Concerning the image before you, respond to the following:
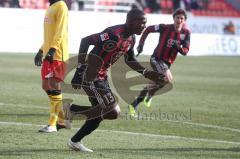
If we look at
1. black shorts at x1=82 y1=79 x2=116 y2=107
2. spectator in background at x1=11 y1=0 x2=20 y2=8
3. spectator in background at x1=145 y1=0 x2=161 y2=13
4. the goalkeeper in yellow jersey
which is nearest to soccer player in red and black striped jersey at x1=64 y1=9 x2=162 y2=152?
black shorts at x1=82 y1=79 x2=116 y2=107

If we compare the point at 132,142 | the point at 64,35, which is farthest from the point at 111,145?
the point at 64,35

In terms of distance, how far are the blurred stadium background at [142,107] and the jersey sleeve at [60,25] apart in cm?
142

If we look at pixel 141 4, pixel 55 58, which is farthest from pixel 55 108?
pixel 141 4

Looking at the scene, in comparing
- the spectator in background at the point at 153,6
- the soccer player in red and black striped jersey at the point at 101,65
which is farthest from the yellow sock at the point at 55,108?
the spectator in background at the point at 153,6

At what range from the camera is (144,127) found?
11.7m

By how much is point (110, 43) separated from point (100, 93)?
2.20 ft

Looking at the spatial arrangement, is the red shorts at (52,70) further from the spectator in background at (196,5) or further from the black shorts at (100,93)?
the spectator in background at (196,5)

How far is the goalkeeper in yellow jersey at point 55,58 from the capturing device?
10.4m

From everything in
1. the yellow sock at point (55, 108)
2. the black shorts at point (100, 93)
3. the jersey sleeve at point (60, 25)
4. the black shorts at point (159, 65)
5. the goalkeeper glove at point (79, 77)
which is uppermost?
the jersey sleeve at point (60, 25)

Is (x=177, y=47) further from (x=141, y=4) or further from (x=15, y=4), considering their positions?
(x=141, y=4)

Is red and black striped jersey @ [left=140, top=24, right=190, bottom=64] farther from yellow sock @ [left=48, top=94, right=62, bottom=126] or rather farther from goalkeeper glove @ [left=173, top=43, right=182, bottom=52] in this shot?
yellow sock @ [left=48, top=94, right=62, bottom=126]

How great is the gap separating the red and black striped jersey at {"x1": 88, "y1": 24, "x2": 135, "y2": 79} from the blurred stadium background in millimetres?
1223

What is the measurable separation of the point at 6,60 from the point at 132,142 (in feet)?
54.5

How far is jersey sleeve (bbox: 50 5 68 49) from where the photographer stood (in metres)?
10.3
